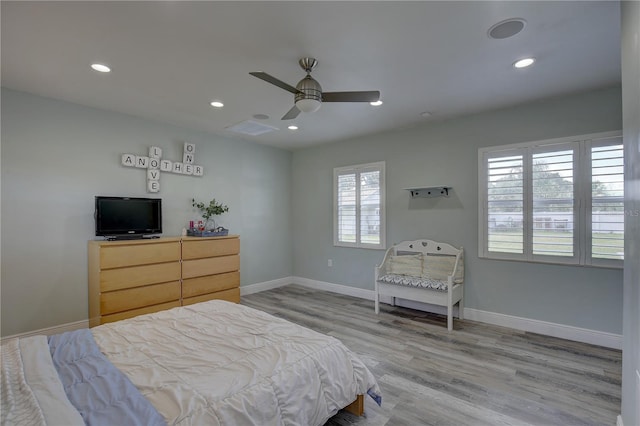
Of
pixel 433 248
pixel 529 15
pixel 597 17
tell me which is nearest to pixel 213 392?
pixel 529 15

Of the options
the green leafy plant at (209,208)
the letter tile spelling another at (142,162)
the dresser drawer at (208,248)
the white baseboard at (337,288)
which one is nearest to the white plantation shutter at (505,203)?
the white baseboard at (337,288)

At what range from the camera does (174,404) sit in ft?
4.25

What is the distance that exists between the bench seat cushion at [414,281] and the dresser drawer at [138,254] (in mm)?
2781

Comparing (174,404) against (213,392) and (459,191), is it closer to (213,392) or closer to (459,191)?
(213,392)

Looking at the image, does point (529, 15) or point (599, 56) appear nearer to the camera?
point (529, 15)

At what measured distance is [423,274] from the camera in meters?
4.16

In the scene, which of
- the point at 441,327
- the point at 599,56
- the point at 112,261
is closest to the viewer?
the point at 599,56

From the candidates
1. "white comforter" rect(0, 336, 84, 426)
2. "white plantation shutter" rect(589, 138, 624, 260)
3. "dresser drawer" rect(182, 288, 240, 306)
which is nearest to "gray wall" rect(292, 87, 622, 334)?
"white plantation shutter" rect(589, 138, 624, 260)

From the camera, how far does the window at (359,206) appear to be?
4.84 meters

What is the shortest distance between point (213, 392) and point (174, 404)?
164mm

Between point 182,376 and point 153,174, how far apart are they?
10.9 feet

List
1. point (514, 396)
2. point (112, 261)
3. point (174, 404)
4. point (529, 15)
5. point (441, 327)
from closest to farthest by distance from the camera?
point (174, 404), point (529, 15), point (514, 396), point (112, 261), point (441, 327)

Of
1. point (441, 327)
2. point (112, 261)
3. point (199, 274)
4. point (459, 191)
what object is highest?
point (459, 191)

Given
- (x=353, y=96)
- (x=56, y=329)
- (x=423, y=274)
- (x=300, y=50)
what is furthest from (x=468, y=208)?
(x=56, y=329)
